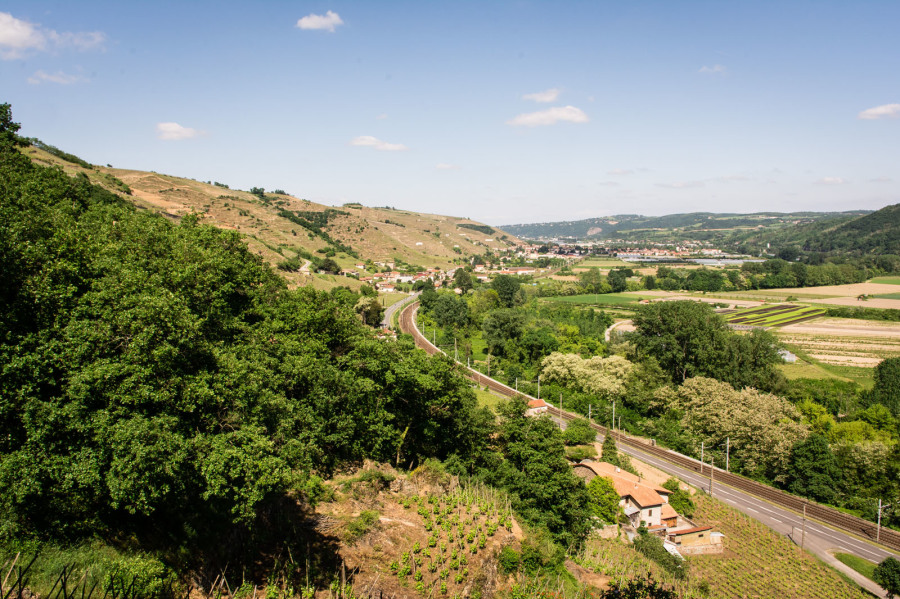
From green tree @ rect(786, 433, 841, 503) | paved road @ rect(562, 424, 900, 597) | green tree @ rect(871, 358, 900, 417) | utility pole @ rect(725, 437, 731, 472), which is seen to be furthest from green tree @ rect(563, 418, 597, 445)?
green tree @ rect(871, 358, 900, 417)

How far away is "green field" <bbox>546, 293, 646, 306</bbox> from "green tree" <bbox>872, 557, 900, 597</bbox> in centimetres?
8118

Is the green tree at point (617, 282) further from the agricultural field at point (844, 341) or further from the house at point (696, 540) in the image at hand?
the house at point (696, 540)

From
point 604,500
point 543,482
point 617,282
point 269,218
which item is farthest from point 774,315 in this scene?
point 269,218

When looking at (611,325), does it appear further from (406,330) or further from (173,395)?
(173,395)

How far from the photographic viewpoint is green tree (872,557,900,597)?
84.8 feet

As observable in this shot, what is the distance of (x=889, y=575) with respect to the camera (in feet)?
85.7

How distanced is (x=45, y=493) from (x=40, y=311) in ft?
12.9

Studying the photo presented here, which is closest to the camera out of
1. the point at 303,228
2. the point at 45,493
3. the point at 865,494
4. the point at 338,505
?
the point at 45,493

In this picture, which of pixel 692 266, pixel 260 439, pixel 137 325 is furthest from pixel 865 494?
pixel 692 266

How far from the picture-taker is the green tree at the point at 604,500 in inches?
1148

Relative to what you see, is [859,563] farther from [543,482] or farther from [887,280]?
[887,280]

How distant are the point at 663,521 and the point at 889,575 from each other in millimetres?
11268

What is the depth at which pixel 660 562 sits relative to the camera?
2577cm

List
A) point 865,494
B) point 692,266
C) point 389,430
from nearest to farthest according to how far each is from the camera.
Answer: point 389,430 < point 865,494 < point 692,266
